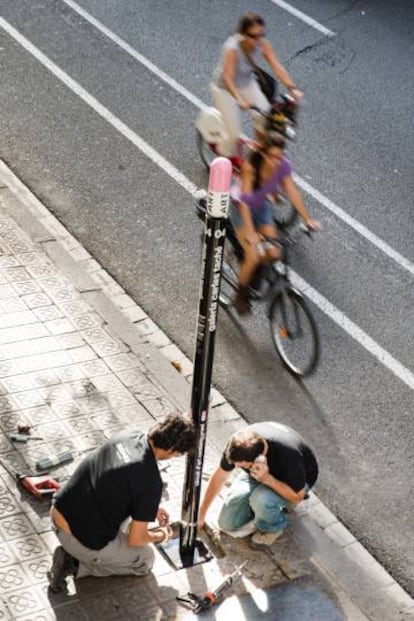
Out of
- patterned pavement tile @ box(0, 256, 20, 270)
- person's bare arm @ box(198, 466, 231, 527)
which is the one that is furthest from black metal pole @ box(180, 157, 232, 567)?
patterned pavement tile @ box(0, 256, 20, 270)

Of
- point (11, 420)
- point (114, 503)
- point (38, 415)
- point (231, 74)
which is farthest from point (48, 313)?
point (114, 503)

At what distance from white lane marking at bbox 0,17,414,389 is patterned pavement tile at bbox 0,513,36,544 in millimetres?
3719

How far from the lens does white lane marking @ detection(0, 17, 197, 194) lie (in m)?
13.3

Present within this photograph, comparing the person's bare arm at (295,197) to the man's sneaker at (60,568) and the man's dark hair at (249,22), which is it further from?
the man's sneaker at (60,568)

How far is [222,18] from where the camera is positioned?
Answer: 16.8 meters

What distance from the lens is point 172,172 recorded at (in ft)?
43.8

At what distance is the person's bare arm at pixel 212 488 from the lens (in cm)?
826

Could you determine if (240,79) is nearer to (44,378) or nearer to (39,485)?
(44,378)

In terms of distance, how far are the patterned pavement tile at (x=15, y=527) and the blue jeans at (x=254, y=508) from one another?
1331 millimetres

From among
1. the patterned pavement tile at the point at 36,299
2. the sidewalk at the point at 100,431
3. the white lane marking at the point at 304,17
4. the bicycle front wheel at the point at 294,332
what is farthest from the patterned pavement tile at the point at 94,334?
the white lane marking at the point at 304,17

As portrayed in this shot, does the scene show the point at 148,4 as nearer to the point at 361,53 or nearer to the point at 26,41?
the point at 26,41

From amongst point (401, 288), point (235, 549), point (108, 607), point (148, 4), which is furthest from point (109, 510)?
point (148, 4)

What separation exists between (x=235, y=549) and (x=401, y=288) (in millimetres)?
4088

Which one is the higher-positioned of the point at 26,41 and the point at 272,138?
the point at 272,138
